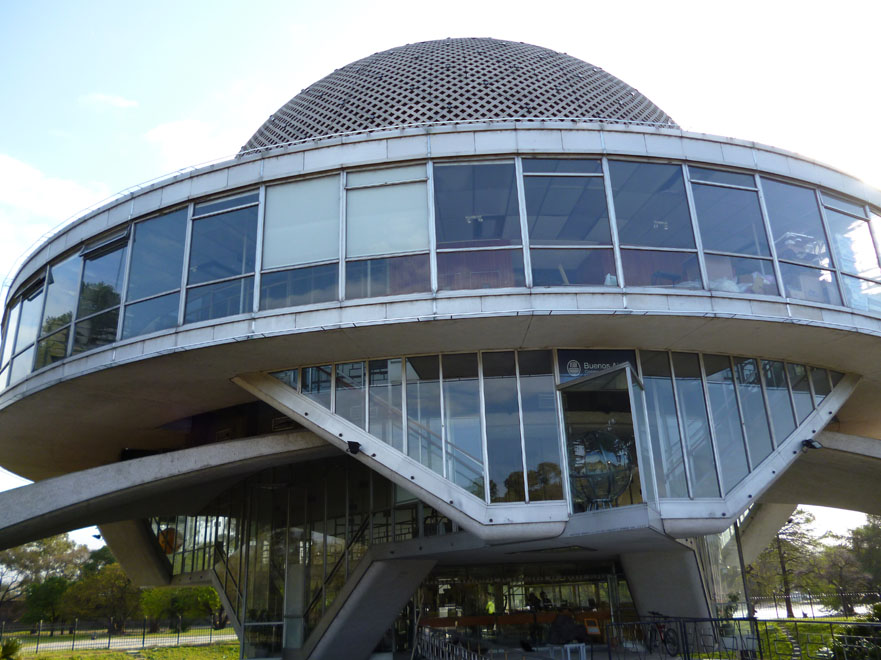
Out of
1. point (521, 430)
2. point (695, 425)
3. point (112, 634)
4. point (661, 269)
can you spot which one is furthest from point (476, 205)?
point (112, 634)

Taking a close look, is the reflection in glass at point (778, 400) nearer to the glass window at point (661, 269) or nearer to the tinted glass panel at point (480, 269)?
the glass window at point (661, 269)

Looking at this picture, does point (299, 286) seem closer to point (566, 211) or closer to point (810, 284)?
point (566, 211)

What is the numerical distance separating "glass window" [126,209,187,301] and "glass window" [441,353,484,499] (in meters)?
4.89

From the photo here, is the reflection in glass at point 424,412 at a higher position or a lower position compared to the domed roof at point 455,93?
lower

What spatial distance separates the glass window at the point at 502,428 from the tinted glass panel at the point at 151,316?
529 centimetres

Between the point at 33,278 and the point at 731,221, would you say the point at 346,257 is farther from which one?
the point at 33,278

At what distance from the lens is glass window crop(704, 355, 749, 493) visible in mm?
11414

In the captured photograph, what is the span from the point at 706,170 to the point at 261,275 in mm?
7537

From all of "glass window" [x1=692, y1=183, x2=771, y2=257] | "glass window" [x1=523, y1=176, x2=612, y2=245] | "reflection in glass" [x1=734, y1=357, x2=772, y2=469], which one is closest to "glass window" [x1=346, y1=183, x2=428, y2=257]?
"glass window" [x1=523, y1=176, x2=612, y2=245]

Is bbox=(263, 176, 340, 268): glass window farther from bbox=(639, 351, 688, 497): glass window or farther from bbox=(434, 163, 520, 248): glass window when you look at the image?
bbox=(639, 351, 688, 497): glass window

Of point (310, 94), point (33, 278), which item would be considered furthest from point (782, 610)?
point (33, 278)

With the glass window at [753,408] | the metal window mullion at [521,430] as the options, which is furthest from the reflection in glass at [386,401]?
the glass window at [753,408]

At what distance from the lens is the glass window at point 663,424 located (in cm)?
1097

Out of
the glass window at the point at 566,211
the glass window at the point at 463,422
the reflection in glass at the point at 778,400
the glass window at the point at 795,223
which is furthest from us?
the reflection in glass at the point at 778,400
